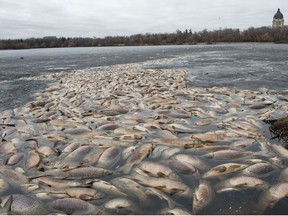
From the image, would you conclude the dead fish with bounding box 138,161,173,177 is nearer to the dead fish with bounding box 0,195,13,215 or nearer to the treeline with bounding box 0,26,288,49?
the dead fish with bounding box 0,195,13,215

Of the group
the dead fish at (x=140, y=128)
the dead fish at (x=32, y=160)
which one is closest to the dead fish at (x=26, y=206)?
the dead fish at (x=32, y=160)

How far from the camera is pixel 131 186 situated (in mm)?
4398

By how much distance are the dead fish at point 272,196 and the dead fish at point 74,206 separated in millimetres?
2139

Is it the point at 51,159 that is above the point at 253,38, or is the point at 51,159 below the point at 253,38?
below

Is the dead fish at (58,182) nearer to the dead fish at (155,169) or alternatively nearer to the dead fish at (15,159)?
the dead fish at (15,159)

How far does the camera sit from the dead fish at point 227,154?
5156 millimetres

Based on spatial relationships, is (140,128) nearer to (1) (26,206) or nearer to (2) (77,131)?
(2) (77,131)

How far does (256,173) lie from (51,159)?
3507 mm

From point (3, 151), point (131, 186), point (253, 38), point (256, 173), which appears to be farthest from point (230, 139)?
point (253, 38)

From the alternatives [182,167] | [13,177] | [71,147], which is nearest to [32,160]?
[13,177]

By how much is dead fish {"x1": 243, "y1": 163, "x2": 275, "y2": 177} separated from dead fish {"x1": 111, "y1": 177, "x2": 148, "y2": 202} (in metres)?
1.64

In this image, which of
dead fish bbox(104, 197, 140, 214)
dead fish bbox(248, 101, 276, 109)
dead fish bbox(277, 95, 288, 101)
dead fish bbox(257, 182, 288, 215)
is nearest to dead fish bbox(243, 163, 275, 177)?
dead fish bbox(257, 182, 288, 215)

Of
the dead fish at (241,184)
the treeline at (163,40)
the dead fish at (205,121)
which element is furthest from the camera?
the treeline at (163,40)

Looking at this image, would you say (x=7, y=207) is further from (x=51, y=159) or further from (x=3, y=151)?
(x=3, y=151)
